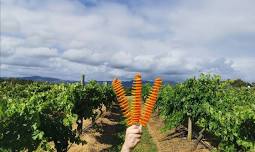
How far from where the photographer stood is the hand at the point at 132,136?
3.98 meters

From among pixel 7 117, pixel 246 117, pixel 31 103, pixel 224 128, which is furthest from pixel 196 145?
pixel 7 117

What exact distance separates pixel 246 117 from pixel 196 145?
1195cm

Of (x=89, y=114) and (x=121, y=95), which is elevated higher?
(x=121, y=95)

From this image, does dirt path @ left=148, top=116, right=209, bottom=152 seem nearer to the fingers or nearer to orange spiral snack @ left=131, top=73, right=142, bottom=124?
the fingers

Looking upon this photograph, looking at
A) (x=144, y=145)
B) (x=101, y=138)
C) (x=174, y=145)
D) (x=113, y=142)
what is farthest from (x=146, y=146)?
(x=101, y=138)

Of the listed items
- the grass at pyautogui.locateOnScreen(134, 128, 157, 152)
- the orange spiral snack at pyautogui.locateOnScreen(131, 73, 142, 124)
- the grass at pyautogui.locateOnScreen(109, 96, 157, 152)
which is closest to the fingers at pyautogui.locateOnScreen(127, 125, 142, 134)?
the orange spiral snack at pyautogui.locateOnScreen(131, 73, 142, 124)

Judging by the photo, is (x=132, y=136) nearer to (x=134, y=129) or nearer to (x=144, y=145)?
(x=134, y=129)

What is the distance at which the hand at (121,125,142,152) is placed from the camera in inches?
157

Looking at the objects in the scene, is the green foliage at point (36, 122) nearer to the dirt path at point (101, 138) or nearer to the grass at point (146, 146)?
the dirt path at point (101, 138)

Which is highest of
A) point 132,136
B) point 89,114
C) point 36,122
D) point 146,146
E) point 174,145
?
point 132,136

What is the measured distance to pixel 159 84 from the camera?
3.44m

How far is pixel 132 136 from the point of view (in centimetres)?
405

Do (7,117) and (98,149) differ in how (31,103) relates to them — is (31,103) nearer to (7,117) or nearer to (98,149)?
(7,117)

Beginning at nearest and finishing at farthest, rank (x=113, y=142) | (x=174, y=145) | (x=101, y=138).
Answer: (x=174, y=145), (x=113, y=142), (x=101, y=138)
